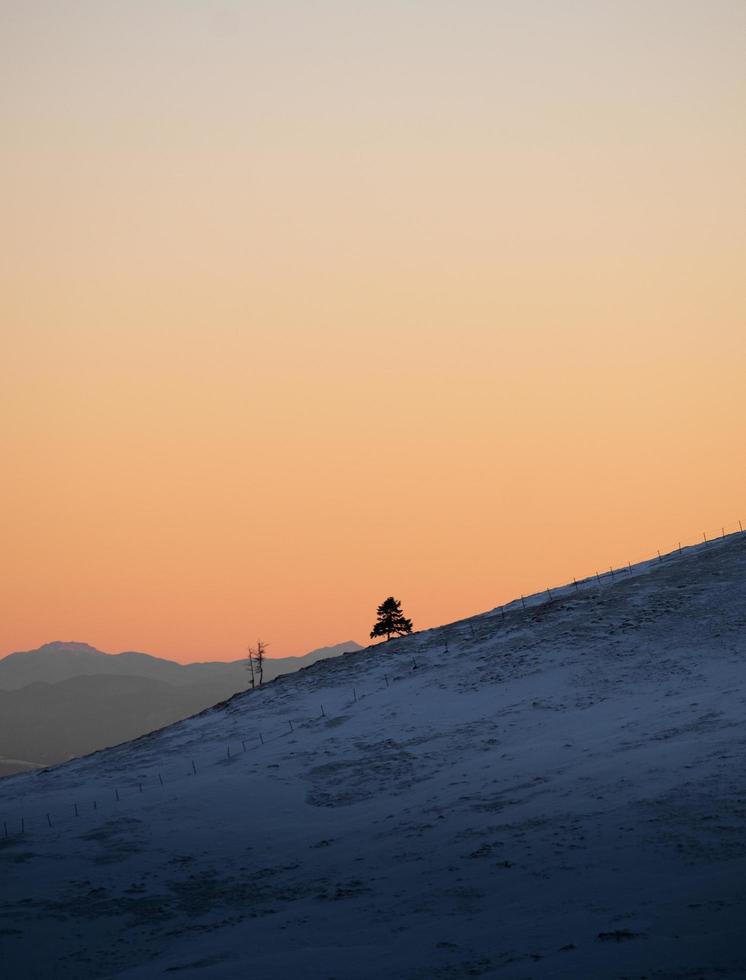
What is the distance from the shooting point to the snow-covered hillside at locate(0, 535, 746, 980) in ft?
68.0

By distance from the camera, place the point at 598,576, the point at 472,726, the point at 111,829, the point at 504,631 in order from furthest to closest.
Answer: the point at 598,576, the point at 504,631, the point at 472,726, the point at 111,829

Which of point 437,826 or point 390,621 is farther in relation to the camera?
point 390,621

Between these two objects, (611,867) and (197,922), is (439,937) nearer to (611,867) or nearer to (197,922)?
(611,867)

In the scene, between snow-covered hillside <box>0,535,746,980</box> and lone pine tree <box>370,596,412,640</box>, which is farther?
lone pine tree <box>370,596,412,640</box>

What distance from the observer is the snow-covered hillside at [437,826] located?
20.7 m

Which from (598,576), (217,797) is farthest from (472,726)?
(598,576)

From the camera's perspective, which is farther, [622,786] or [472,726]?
[472,726]

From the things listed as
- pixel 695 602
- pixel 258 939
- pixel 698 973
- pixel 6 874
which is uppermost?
pixel 695 602

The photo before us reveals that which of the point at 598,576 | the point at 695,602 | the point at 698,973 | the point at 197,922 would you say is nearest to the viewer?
the point at 698,973

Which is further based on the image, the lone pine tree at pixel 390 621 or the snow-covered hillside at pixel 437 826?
the lone pine tree at pixel 390 621

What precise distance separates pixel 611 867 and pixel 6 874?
19493 millimetres

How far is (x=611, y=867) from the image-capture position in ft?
79.0

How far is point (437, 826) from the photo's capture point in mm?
31328

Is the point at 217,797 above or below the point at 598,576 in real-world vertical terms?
below
